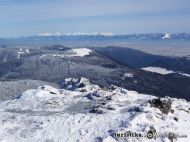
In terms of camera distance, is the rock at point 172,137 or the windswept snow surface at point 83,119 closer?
the rock at point 172,137

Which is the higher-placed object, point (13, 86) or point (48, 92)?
point (48, 92)

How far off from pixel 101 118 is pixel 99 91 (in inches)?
786

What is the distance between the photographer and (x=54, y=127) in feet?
184

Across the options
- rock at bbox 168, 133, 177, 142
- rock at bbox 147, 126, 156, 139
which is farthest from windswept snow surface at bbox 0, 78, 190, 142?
rock at bbox 168, 133, 177, 142

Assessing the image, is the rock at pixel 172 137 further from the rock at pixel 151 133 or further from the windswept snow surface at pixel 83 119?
the rock at pixel 151 133

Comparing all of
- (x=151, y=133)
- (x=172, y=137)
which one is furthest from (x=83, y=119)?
(x=172, y=137)

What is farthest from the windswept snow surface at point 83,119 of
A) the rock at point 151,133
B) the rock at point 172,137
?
the rock at point 172,137

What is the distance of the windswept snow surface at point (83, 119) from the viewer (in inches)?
2074

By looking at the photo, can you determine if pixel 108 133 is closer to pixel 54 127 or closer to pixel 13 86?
pixel 54 127

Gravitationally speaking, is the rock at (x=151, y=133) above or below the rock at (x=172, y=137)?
above

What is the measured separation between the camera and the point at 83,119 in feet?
191

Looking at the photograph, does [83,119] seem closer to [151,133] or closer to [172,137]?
[151,133]

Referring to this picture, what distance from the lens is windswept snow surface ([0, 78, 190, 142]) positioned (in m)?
52.7

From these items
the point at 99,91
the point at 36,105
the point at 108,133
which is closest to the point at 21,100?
the point at 36,105
